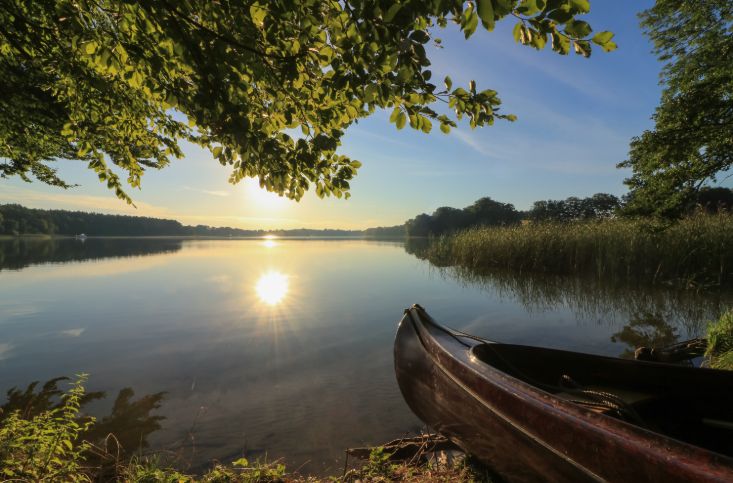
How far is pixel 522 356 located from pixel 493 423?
1199 mm

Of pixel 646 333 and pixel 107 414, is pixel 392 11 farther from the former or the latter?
pixel 646 333

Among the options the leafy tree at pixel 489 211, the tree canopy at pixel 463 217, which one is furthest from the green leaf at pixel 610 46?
the leafy tree at pixel 489 211

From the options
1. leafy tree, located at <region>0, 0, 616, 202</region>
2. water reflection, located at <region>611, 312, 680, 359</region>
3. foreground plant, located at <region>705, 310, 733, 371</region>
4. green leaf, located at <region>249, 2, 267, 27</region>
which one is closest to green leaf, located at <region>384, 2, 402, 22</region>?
leafy tree, located at <region>0, 0, 616, 202</region>

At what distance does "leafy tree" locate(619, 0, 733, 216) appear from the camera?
920cm

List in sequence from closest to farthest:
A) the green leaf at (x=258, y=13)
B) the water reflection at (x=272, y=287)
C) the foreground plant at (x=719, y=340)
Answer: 1. the green leaf at (x=258, y=13)
2. the foreground plant at (x=719, y=340)
3. the water reflection at (x=272, y=287)

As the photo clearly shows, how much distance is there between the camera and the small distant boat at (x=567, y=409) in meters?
1.50

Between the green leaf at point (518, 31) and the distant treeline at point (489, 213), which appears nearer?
the green leaf at point (518, 31)

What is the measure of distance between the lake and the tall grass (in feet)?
4.02

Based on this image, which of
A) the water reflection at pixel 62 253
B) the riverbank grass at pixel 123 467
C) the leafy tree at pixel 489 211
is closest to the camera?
the riverbank grass at pixel 123 467

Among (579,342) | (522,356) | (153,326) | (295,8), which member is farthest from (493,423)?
(153,326)

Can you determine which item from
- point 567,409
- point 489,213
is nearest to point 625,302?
point 567,409

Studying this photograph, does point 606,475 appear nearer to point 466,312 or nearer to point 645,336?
point 645,336

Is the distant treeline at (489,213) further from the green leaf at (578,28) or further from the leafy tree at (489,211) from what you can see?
the green leaf at (578,28)

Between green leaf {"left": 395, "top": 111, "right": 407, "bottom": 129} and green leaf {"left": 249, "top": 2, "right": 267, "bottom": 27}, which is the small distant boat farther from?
green leaf {"left": 249, "top": 2, "right": 267, "bottom": 27}
